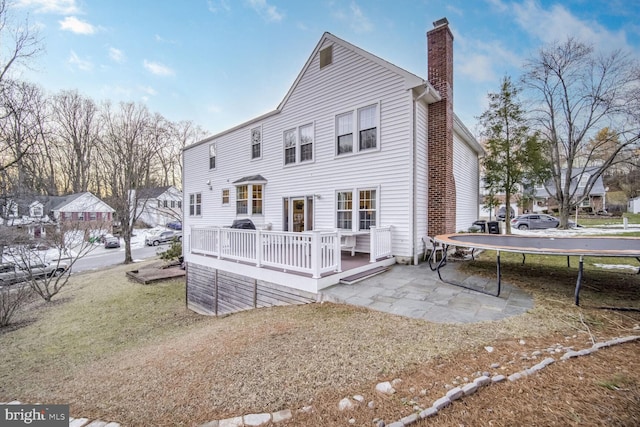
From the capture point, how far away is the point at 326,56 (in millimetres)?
8945

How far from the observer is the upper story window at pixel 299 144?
950cm

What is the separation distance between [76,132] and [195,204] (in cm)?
2245

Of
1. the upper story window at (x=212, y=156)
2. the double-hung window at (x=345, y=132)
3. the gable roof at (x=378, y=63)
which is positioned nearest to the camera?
the gable roof at (x=378, y=63)

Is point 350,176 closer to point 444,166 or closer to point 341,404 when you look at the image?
point 444,166

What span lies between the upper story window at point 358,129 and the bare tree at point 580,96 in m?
17.0

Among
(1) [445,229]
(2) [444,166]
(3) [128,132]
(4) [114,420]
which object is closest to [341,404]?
(4) [114,420]

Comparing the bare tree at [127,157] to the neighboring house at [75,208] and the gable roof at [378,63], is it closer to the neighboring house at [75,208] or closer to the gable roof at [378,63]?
the neighboring house at [75,208]

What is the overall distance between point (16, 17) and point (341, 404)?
15.2m

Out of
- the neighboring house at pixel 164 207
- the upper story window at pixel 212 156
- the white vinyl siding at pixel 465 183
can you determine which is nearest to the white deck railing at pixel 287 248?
the white vinyl siding at pixel 465 183

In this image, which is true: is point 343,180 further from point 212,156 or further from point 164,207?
point 164,207

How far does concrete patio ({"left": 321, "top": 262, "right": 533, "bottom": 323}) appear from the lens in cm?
391

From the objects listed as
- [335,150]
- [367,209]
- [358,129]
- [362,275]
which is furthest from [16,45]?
[362,275]

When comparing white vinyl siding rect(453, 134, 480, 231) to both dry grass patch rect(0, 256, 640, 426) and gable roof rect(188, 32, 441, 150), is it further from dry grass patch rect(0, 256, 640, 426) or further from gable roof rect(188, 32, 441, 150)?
dry grass patch rect(0, 256, 640, 426)

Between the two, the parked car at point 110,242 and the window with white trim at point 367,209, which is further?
the parked car at point 110,242
